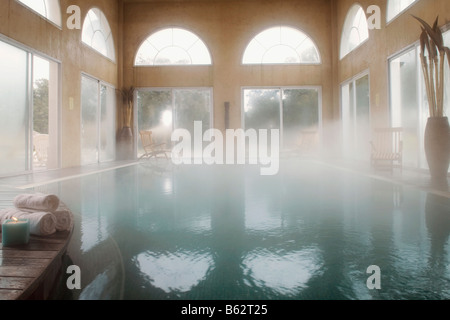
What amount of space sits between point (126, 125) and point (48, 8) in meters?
4.14

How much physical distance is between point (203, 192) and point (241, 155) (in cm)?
659

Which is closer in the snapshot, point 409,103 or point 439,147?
point 439,147

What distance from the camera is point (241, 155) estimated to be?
1048cm

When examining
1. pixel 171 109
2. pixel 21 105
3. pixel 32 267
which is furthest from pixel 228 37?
pixel 32 267

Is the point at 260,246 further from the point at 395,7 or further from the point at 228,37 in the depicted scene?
the point at 228,37

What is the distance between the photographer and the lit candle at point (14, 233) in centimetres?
165

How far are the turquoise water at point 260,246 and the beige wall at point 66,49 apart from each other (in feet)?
11.9

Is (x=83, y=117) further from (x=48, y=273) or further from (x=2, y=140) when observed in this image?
(x=48, y=273)

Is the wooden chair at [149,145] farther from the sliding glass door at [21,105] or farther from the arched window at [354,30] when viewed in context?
the arched window at [354,30]

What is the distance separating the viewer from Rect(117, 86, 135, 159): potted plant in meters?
10.1

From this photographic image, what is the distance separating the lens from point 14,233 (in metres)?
1.66

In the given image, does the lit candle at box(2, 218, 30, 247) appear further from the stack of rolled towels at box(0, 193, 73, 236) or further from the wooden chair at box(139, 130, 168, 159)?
the wooden chair at box(139, 130, 168, 159)

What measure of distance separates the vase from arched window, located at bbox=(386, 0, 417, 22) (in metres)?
2.80
